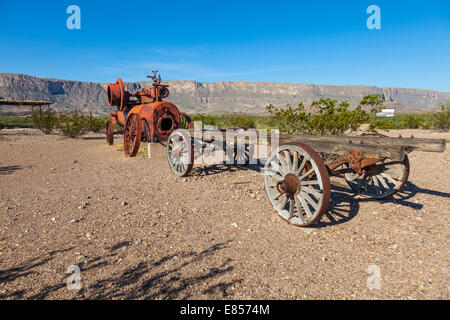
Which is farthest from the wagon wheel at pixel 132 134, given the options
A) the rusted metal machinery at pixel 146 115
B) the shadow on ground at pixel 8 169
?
the shadow on ground at pixel 8 169

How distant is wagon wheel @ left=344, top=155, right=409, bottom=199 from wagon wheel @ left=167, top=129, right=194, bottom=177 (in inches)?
132

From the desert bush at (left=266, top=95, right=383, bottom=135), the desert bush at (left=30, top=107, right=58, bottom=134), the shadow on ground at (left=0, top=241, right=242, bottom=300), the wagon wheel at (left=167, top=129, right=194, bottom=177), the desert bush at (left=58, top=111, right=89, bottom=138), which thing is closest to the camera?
the shadow on ground at (left=0, top=241, right=242, bottom=300)

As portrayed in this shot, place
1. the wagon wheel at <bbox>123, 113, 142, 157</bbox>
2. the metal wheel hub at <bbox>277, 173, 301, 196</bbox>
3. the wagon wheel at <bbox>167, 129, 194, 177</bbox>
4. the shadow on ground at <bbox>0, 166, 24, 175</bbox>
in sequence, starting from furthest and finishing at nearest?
the wagon wheel at <bbox>123, 113, 142, 157</bbox>, the shadow on ground at <bbox>0, 166, 24, 175</bbox>, the wagon wheel at <bbox>167, 129, 194, 177</bbox>, the metal wheel hub at <bbox>277, 173, 301, 196</bbox>

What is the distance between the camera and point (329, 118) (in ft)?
24.7

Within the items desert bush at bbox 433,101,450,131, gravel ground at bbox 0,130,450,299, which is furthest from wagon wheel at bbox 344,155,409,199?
desert bush at bbox 433,101,450,131

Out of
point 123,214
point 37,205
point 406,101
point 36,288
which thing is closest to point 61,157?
point 37,205

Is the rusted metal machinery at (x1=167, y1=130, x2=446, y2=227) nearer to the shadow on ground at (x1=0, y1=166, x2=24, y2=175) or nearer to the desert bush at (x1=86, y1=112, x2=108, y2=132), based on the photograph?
the shadow on ground at (x1=0, y1=166, x2=24, y2=175)

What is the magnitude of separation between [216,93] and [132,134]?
572 feet

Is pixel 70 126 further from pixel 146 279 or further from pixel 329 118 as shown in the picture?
pixel 146 279

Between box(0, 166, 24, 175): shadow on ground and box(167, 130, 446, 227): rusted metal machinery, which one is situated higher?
box(167, 130, 446, 227): rusted metal machinery

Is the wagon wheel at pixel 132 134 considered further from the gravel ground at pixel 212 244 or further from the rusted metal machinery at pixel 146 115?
the gravel ground at pixel 212 244

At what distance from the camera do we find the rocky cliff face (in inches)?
5531

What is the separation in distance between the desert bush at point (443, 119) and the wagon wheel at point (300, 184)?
18.8 meters

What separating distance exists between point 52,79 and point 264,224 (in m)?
193
